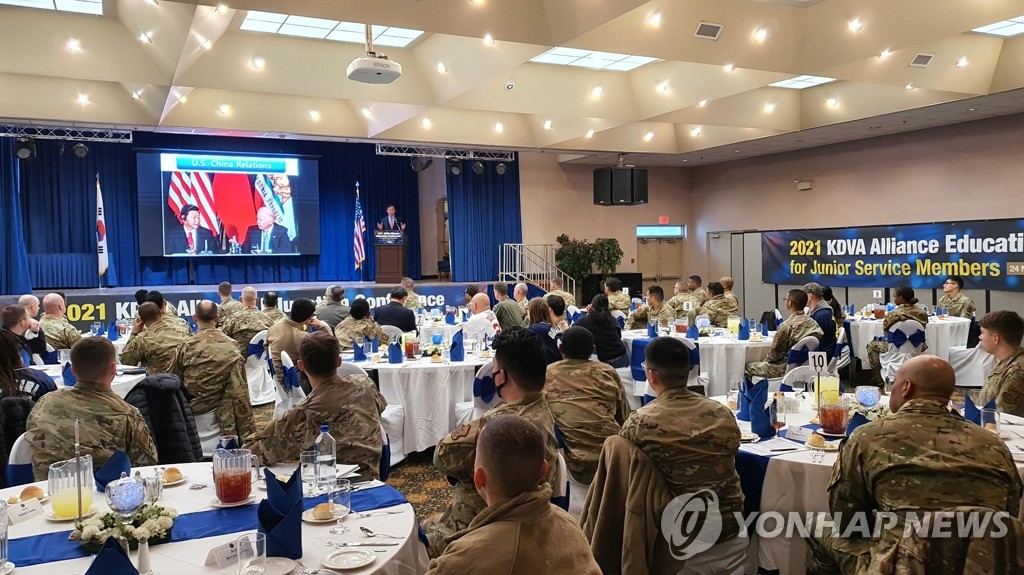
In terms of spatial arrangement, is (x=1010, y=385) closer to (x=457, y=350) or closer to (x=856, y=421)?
(x=856, y=421)

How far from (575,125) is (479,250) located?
14.5ft

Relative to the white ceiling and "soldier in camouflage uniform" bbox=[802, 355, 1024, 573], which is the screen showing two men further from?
"soldier in camouflage uniform" bbox=[802, 355, 1024, 573]

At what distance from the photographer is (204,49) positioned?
961cm

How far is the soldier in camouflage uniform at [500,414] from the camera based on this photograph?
2590 mm

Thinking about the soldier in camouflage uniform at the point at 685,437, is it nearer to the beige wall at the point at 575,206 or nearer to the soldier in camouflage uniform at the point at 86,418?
the soldier in camouflage uniform at the point at 86,418

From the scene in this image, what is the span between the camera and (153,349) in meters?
5.94

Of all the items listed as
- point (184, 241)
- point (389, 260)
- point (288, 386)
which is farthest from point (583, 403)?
point (184, 241)

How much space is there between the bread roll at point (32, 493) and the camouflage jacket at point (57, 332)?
5.08 meters

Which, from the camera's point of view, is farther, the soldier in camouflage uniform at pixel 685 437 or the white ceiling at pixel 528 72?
the white ceiling at pixel 528 72

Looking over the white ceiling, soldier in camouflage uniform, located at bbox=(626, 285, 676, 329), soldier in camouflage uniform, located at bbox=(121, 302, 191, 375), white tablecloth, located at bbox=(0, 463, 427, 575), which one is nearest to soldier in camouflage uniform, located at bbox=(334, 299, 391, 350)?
soldier in camouflage uniform, located at bbox=(121, 302, 191, 375)

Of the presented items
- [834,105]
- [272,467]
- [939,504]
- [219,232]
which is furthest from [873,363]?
[219,232]

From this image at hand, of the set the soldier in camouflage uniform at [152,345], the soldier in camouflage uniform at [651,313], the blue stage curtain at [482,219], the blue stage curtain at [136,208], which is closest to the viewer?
the soldier in camouflage uniform at [152,345]

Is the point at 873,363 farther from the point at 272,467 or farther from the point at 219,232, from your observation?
the point at 219,232

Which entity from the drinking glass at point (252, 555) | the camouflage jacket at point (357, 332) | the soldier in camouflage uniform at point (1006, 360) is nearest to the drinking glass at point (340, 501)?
the drinking glass at point (252, 555)
